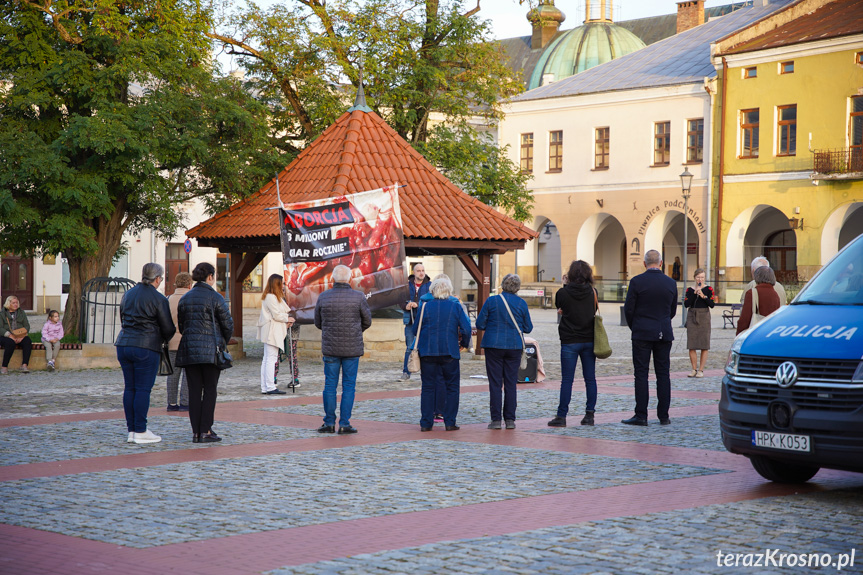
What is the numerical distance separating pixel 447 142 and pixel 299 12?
5213mm

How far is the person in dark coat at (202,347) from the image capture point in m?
10.5

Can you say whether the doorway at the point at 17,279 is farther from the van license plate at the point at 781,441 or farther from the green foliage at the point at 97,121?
the van license plate at the point at 781,441

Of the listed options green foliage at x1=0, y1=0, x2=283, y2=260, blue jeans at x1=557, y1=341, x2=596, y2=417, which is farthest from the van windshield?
green foliage at x1=0, y1=0, x2=283, y2=260

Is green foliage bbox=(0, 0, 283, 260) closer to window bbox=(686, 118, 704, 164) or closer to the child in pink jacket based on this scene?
the child in pink jacket

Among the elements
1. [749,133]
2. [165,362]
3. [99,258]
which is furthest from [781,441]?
[749,133]

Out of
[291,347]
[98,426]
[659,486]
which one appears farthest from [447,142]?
[659,486]

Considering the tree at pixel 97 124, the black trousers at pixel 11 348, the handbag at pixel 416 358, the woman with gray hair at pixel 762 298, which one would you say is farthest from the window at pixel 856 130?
the handbag at pixel 416 358

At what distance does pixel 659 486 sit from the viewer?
26.5 feet

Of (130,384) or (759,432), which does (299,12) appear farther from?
(759,432)

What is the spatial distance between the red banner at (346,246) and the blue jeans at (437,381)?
21.9ft

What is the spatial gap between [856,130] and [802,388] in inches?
1441

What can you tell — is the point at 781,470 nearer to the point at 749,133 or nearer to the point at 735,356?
the point at 735,356

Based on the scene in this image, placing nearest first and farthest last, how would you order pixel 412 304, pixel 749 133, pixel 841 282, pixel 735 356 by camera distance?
pixel 735 356 < pixel 841 282 < pixel 412 304 < pixel 749 133

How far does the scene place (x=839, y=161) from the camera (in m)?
40.4
